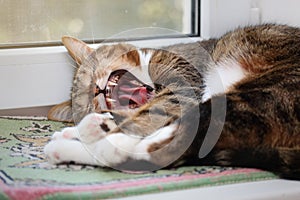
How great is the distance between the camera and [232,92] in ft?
3.56

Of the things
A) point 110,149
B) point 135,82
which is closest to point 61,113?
point 135,82

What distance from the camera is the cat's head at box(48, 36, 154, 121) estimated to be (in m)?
1.38

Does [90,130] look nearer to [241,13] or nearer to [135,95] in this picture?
[135,95]

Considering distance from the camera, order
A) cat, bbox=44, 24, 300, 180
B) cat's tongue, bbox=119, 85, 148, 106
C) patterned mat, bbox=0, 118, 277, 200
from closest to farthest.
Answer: patterned mat, bbox=0, 118, 277, 200, cat, bbox=44, 24, 300, 180, cat's tongue, bbox=119, 85, 148, 106

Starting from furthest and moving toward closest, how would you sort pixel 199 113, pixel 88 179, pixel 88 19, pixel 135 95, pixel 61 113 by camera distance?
1. pixel 88 19
2. pixel 61 113
3. pixel 135 95
4. pixel 199 113
5. pixel 88 179

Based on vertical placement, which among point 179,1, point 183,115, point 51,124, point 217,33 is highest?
point 179,1

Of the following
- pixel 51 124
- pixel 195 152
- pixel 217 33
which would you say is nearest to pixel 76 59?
pixel 51 124

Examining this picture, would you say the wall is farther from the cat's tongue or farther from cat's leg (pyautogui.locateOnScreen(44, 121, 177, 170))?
cat's leg (pyautogui.locateOnScreen(44, 121, 177, 170))

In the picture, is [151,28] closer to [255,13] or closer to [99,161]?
[255,13]

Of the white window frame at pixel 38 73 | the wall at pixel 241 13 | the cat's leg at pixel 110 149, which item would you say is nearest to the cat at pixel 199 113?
the cat's leg at pixel 110 149

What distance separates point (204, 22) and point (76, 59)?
0.46m

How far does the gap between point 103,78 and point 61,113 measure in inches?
6.3

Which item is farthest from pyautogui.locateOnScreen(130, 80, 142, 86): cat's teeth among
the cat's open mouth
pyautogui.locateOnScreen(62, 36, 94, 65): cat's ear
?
pyautogui.locateOnScreen(62, 36, 94, 65): cat's ear

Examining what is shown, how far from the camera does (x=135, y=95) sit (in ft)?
4.42
